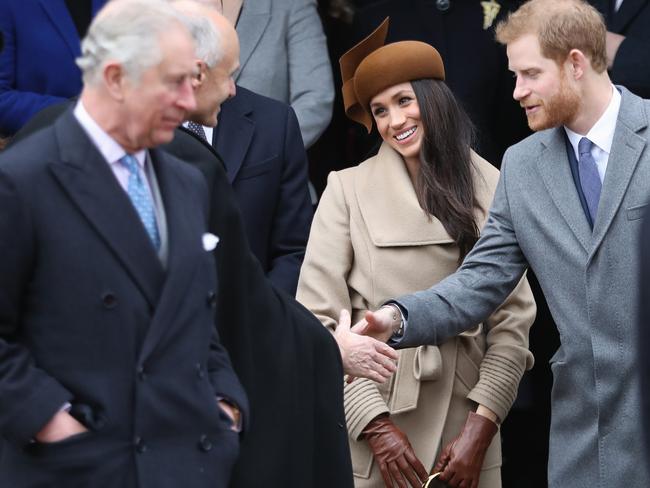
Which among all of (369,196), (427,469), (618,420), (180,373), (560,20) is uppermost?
(560,20)

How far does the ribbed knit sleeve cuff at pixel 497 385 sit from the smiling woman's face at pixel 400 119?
765 mm

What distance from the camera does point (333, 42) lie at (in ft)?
21.9

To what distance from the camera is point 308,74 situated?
617 centimetres

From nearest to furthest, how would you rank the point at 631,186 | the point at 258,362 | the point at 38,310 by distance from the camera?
the point at 38,310, the point at 258,362, the point at 631,186

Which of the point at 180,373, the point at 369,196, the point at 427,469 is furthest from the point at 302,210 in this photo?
the point at 180,373

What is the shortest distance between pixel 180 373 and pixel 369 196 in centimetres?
206

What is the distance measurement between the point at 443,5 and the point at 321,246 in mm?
1565

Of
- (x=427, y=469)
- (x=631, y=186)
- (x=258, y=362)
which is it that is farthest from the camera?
(x=427, y=469)

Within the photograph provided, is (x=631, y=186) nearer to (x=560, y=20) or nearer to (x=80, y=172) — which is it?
(x=560, y=20)

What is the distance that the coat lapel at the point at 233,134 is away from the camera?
540 cm

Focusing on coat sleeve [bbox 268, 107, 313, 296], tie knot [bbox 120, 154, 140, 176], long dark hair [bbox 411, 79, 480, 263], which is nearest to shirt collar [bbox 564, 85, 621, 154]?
long dark hair [bbox 411, 79, 480, 263]

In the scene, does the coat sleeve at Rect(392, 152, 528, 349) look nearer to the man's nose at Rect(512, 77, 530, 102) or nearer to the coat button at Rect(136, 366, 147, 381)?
the man's nose at Rect(512, 77, 530, 102)

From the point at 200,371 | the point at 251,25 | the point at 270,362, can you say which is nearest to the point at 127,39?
the point at 200,371

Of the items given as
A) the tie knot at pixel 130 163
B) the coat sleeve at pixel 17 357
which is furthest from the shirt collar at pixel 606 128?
the coat sleeve at pixel 17 357
